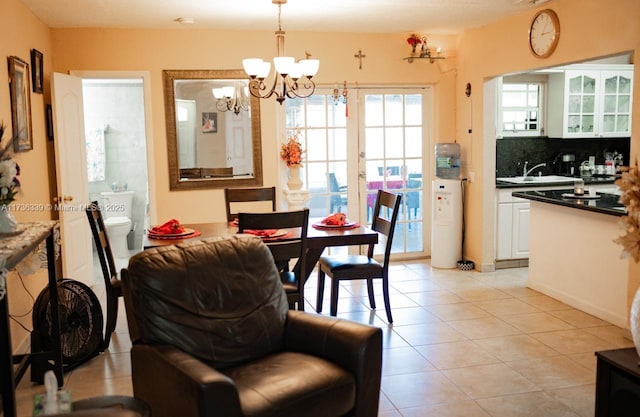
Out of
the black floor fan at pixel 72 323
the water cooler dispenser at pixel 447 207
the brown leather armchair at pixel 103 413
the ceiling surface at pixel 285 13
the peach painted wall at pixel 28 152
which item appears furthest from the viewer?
the water cooler dispenser at pixel 447 207

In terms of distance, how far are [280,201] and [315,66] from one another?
2216 mm

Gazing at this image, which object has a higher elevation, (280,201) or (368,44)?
(368,44)

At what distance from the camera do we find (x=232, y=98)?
5891 millimetres

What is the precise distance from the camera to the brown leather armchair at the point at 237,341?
91.4 inches

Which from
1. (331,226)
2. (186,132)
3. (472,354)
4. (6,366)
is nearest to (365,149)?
(186,132)

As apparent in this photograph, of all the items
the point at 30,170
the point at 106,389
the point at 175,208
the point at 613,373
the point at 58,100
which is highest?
the point at 58,100

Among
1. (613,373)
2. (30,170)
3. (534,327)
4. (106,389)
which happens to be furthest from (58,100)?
(613,373)

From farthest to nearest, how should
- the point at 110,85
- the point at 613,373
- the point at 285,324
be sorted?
1. the point at 110,85
2. the point at 285,324
3. the point at 613,373

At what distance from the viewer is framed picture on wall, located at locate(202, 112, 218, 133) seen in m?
5.84

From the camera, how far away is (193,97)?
581cm

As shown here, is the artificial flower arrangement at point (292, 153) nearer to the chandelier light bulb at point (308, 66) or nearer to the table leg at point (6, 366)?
the chandelier light bulb at point (308, 66)

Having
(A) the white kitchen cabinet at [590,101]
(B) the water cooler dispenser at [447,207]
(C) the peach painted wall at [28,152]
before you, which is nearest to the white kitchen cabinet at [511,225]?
(B) the water cooler dispenser at [447,207]

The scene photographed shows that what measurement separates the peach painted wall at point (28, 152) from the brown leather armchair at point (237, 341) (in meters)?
1.30

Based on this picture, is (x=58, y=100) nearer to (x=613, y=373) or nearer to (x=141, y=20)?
(x=141, y=20)
